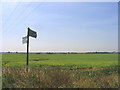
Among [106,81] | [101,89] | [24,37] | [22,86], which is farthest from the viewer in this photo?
[24,37]

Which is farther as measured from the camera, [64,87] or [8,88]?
[8,88]

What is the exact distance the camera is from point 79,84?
473cm

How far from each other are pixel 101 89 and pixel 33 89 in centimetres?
190

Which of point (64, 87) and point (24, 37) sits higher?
point (24, 37)

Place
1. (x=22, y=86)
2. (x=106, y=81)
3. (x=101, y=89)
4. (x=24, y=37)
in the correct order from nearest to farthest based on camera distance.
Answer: (x=101, y=89)
(x=22, y=86)
(x=106, y=81)
(x=24, y=37)

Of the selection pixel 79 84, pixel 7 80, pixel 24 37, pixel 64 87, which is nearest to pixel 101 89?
pixel 79 84

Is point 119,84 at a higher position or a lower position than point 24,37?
lower

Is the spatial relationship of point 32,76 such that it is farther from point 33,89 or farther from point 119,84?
point 119,84

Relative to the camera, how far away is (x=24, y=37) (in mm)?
7055

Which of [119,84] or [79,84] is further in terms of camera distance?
[119,84]

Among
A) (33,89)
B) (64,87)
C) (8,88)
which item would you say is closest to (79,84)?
(64,87)

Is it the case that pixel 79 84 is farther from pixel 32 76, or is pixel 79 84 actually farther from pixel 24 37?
pixel 24 37

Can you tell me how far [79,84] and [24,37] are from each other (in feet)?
11.3

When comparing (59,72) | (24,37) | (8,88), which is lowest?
(8,88)
